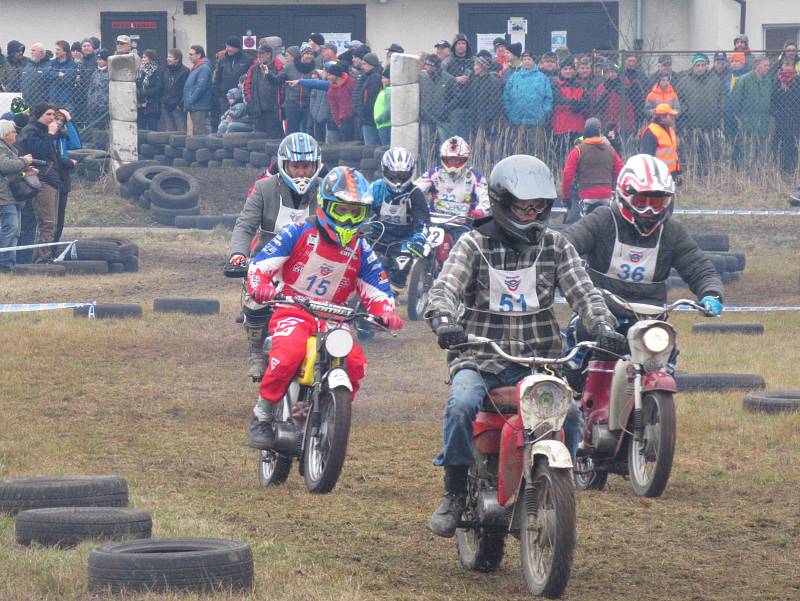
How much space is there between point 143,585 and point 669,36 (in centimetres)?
2649

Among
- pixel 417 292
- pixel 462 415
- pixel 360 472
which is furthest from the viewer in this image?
pixel 417 292

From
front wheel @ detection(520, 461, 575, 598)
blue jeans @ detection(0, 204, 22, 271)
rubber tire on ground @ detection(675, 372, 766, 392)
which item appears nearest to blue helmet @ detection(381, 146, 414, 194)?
rubber tire on ground @ detection(675, 372, 766, 392)

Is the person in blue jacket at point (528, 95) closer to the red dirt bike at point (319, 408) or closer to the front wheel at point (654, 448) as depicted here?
the red dirt bike at point (319, 408)

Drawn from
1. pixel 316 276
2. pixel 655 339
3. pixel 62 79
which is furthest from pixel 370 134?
pixel 655 339

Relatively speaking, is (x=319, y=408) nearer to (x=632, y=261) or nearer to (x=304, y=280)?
(x=304, y=280)

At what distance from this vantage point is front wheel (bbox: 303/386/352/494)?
813 centimetres

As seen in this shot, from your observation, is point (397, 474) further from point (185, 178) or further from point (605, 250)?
point (185, 178)

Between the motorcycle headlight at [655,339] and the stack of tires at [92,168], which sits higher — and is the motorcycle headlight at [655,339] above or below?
below

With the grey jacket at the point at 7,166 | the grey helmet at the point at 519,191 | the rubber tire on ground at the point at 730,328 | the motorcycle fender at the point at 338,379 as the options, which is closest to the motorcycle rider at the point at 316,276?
the motorcycle fender at the point at 338,379

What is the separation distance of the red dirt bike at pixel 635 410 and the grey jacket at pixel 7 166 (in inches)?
453

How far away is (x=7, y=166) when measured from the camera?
18562mm

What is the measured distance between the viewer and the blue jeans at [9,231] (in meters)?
19.1

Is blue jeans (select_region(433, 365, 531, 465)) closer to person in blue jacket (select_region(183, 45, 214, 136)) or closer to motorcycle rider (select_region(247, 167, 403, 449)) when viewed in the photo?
motorcycle rider (select_region(247, 167, 403, 449))

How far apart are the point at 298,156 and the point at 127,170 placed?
14.5 meters
